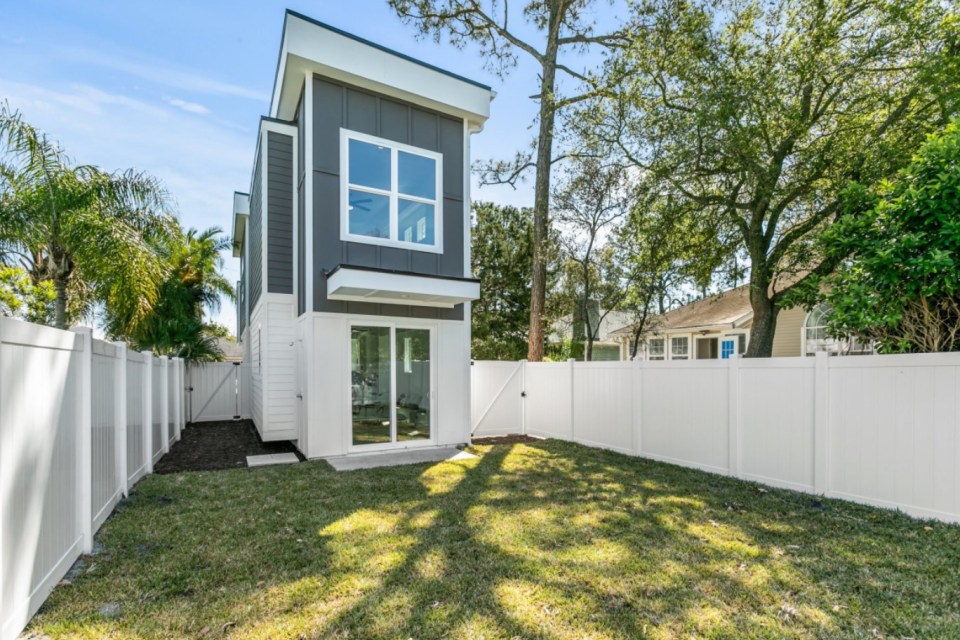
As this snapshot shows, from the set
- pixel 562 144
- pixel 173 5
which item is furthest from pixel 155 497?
pixel 562 144

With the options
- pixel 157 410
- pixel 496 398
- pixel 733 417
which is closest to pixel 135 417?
pixel 157 410

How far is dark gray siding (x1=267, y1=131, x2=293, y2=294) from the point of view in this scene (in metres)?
8.69

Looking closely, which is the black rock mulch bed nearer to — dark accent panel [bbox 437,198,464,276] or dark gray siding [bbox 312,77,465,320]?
dark gray siding [bbox 312,77,465,320]

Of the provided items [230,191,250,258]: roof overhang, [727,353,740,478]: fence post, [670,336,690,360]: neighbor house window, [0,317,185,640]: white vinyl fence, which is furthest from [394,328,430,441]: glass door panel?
[670,336,690,360]: neighbor house window

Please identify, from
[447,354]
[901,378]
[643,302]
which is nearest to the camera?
[901,378]

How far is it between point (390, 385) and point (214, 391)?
296 inches

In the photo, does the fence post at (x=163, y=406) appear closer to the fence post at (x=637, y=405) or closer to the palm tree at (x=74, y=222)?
the palm tree at (x=74, y=222)

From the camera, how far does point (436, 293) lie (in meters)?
7.46

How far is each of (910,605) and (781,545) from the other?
38.9 inches

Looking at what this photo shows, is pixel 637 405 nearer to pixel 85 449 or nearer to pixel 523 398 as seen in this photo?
pixel 523 398

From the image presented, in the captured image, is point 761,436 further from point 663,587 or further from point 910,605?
point 663,587

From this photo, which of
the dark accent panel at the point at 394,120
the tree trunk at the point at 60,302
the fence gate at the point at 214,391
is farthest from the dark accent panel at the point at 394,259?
the fence gate at the point at 214,391

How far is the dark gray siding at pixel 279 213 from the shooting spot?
8.69 m

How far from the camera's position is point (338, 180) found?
24.9 ft
